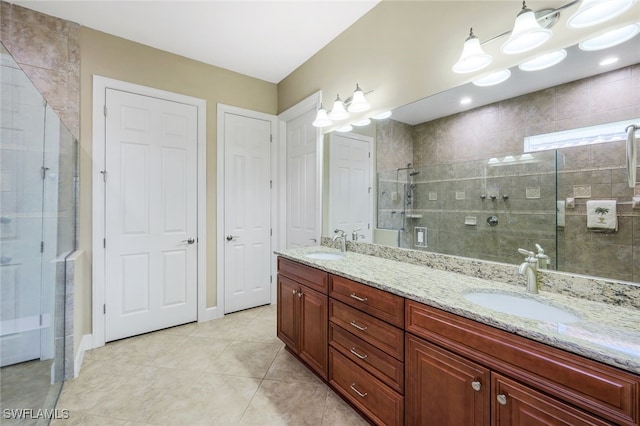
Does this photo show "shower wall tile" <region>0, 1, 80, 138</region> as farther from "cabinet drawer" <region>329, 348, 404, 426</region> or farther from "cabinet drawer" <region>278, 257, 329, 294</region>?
"cabinet drawer" <region>329, 348, 404, 426</region>

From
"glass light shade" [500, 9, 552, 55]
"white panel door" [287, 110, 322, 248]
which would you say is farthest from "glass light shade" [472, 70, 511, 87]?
"white panel door" [287, 110, 322, 248]

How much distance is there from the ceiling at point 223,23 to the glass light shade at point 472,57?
1.08 meters

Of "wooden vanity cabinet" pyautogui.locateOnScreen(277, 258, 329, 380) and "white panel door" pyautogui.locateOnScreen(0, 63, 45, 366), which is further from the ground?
"white panel door" pyautogui.locateOnScreen(0, 63, 45, 366)

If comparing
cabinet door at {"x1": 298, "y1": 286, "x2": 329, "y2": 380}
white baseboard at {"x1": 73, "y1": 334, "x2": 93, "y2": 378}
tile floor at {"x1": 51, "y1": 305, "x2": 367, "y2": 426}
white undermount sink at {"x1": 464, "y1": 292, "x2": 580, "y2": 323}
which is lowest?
tile floor at {"x1": 51, "y1": 305, "x2": 367, "y2": 426}

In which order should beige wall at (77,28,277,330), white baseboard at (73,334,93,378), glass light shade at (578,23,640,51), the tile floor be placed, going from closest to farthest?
glass light shade at (578,23,640,51) → the tile floor → white baseboard at (73,334,93,378) → beige wall at (77,28,277,330)

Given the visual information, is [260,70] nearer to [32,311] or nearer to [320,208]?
[320,208]

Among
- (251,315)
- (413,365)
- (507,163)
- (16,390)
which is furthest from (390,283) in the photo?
(251,315)

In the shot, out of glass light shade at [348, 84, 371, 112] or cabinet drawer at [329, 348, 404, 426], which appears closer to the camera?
cabinet drawer at [329, 348, 404, 426]

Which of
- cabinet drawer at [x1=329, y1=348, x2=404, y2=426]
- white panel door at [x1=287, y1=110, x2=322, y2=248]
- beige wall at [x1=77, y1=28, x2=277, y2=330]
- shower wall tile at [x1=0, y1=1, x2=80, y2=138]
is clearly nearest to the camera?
cabinet drawer at [x1=329, y1=348, x2=404, y2=426]

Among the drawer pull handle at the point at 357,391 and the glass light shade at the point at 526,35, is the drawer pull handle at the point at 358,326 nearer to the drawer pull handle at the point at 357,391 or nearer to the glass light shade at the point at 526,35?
the drawer pull handle at the point at 357,391

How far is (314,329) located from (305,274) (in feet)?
1.24

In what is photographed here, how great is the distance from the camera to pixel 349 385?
1606 mm

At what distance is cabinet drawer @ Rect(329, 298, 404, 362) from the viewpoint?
4.31 ft

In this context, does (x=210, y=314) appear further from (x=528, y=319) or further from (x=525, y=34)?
(x=525, y=34)
